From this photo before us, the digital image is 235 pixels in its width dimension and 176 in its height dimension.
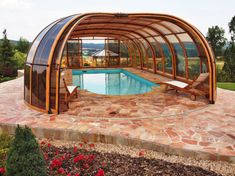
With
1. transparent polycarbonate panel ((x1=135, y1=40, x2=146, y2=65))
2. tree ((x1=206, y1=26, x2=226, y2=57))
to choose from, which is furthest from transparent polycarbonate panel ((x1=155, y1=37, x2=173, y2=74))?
tree ((x1=206, y1=26, x2=226, y2=57))

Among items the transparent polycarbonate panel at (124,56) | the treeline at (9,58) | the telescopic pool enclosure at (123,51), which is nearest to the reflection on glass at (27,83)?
the telescopic pool enclosure at (123,51)

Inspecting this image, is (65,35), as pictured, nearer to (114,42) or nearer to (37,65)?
(37,65)

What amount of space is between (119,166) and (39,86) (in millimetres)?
4482

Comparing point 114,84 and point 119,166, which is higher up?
point 114,84

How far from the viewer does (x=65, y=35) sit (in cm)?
Answer: 810

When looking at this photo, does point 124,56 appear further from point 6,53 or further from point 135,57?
point 6,53

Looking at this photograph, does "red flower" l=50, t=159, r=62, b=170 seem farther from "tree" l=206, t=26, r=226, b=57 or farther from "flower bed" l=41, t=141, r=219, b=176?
"tree" l=206, t=26, r=226, b=57

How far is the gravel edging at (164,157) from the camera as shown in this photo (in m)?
5.07

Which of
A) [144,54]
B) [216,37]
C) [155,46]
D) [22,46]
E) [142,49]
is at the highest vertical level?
[216,37]

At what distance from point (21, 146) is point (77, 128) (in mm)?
3260

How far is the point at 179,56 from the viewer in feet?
50.2

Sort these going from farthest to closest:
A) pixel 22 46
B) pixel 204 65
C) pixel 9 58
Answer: pixel 22 46 → pixel 9 58 → pixel 204 65

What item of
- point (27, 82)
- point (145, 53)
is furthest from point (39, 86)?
point (145, 53)

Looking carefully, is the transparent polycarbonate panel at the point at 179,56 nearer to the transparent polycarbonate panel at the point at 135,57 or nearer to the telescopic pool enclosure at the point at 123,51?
the telescopic pool enclosure at the point at 123,51
